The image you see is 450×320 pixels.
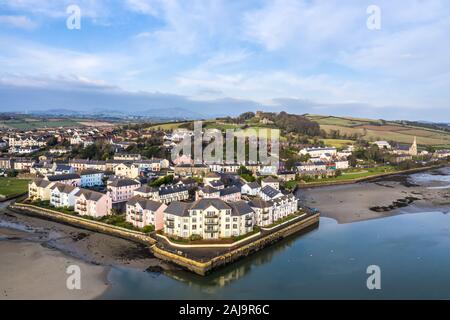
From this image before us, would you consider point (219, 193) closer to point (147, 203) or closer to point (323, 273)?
point (147, 203)

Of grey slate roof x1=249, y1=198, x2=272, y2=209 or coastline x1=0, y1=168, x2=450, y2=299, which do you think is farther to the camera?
grey slate roof x1=249, y1=198, x2=272, y2=209

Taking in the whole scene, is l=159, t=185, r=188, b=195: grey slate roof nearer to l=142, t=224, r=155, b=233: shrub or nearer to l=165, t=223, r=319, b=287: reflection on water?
l=142, t=224, r=155, b=233: shrub

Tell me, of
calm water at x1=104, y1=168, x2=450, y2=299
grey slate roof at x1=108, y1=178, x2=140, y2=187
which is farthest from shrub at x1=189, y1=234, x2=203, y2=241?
grey slate roof at x1=108, y1=178, x2=140, y2=187

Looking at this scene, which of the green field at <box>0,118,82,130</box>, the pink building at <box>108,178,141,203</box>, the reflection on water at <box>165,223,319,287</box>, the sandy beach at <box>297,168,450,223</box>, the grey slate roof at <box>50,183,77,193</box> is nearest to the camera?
the reflection on water at <box>165,223,319,287</box>

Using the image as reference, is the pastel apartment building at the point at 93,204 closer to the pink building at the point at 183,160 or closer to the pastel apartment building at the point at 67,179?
the pastel apartment building at the point at 67,179

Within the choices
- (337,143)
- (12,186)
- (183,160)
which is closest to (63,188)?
(12,186)
